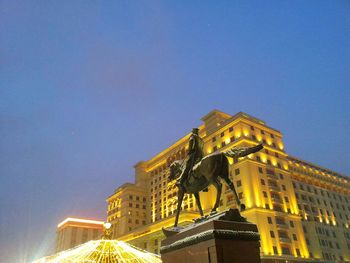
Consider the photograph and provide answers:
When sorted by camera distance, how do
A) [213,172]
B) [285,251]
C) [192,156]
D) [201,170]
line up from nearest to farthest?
[213,172], [201,170], [192,156], [285,251]

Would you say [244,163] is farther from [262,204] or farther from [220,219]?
[220,219]

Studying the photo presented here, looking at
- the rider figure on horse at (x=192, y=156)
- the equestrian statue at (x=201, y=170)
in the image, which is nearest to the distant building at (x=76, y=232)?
the equestrian statue at (x=201, y=170)

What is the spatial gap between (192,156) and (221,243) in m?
3.51

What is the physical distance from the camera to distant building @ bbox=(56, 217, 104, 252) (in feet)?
361

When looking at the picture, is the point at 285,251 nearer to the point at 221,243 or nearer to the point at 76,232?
the point at 221,243

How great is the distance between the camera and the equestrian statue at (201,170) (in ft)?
29.4

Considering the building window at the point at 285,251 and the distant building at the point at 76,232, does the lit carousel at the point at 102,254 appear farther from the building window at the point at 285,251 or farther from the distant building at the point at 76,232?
the distant building at the point at 76,232

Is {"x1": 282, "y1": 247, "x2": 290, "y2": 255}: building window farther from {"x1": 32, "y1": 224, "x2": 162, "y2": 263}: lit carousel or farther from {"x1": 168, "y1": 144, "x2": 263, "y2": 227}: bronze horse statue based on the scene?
{"x1": 168, "y1": 144, "x2": 263, "y2": 227}: bronze horse statue

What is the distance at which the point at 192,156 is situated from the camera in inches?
391

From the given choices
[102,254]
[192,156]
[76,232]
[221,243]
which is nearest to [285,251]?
[102,254]

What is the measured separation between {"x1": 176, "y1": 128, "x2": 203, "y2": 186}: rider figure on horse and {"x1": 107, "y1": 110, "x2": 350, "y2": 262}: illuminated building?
31.4m

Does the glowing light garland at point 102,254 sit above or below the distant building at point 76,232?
below

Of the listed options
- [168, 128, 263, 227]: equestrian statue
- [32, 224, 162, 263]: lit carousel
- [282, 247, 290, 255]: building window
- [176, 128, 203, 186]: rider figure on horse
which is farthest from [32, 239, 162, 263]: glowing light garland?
[282, 247, 290, 255]: building window

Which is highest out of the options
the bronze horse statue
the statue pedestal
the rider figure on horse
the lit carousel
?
the rider figure on horse
